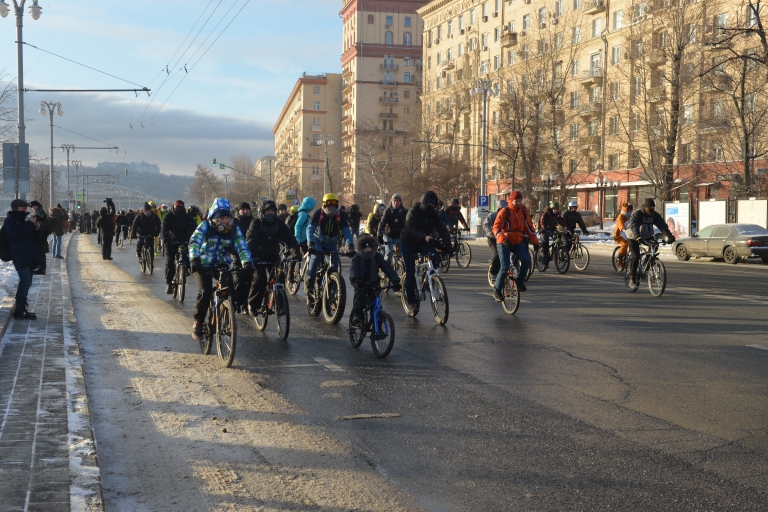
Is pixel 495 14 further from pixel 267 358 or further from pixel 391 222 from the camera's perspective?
pixel 267 358

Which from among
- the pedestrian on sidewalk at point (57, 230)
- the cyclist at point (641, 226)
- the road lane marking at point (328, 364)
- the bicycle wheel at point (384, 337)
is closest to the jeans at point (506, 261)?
the cyclist at point (641, 226)

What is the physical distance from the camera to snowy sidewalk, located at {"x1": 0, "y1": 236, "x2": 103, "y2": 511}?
4.33 m

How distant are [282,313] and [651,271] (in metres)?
7.94

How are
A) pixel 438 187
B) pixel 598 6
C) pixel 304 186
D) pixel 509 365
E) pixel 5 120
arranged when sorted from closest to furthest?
pixel 509 365
pixel 5 120
pixel 598 6
pixel 438 187
pixel 304 186

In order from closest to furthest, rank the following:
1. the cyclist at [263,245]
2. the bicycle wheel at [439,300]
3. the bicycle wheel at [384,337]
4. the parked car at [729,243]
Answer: the bicycle wheel at [384,337], the cyclist at [263,245], the bicycle wheel at [439,300], the parked car at [729,243]

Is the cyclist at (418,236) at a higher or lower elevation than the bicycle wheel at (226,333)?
higher

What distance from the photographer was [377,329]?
8.96 meters

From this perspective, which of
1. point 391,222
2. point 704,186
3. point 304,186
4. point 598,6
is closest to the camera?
point 391,222

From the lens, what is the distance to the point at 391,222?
1462 centimetres

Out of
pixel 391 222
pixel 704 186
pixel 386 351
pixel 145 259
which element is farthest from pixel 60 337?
pixel 704 186

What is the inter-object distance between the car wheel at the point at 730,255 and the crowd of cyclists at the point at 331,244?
909 cm

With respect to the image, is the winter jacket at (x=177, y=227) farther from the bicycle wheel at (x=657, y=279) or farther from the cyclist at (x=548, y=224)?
the cyclist at (x=548, y=224)

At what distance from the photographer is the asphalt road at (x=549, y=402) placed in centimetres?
468

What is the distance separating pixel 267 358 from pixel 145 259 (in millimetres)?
12959
